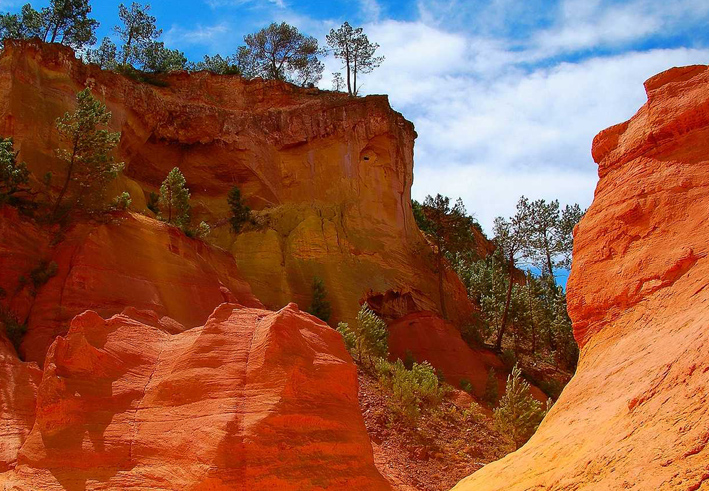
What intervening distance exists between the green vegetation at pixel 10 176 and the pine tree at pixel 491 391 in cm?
1940

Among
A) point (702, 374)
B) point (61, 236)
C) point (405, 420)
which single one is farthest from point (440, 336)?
point (702, 374)

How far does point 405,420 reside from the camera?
20688 mm

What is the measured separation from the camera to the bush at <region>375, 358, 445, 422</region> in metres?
21.1

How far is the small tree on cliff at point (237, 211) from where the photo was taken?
117 feet

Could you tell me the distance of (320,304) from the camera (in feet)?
103

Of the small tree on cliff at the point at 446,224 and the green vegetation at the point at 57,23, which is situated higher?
the green vegetation at the point at 57,23

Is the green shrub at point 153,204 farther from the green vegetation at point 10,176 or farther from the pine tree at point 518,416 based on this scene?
the pine tree at point 518,416

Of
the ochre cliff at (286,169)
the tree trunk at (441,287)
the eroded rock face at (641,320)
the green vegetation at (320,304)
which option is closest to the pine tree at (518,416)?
the green vegetation at (320,304)

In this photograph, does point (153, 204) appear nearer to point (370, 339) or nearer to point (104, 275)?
point (104, 275)

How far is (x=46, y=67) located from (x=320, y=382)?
25.5 m

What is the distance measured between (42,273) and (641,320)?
18504 millimetres

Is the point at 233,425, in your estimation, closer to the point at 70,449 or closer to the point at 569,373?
the point at 70,449

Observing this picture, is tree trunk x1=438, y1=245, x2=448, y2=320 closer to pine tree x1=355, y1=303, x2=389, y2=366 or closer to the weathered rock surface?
pine tree x1=355, y1=303, x2=389, y2=366

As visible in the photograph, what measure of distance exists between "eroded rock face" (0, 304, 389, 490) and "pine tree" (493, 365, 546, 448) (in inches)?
370
